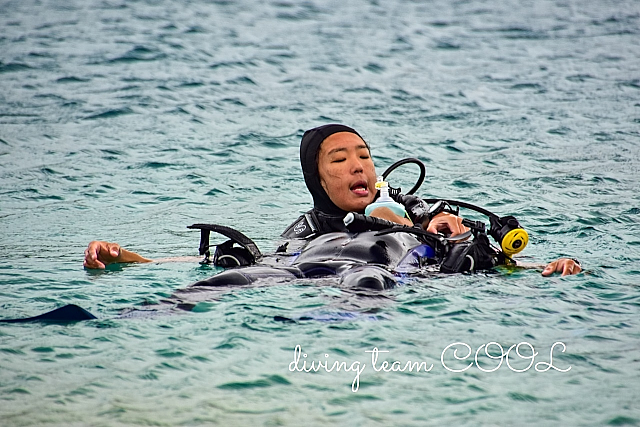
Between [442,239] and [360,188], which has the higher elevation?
[360,188]

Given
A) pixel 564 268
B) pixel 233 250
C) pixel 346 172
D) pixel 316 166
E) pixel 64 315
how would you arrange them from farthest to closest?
1. pixel 316 166
2. pixel 346 172
3. pixel 233 250
4. pixel 564 268
5. pixel 64 315

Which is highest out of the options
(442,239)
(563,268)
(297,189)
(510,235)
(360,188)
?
(360,188)

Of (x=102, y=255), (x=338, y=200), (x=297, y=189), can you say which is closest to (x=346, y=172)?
(x=338, y=200)

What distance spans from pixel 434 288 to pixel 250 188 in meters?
5.16

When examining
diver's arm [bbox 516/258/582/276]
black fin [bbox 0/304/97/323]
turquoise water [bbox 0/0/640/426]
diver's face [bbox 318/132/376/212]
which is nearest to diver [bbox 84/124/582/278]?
diver's face [bbox 318/132/376/212]

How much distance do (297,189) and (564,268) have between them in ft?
17.0

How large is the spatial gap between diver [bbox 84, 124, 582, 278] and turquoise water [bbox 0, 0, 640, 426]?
606mm

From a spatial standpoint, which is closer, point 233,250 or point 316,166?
point 233,250

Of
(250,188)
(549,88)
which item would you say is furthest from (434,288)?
(549,88)

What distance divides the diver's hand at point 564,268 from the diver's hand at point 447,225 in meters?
0.84

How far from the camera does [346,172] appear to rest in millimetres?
7004

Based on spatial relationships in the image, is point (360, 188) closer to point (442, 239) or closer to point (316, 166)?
point (316, 166)

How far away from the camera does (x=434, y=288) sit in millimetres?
5992

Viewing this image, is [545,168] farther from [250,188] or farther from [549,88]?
[549,88]
